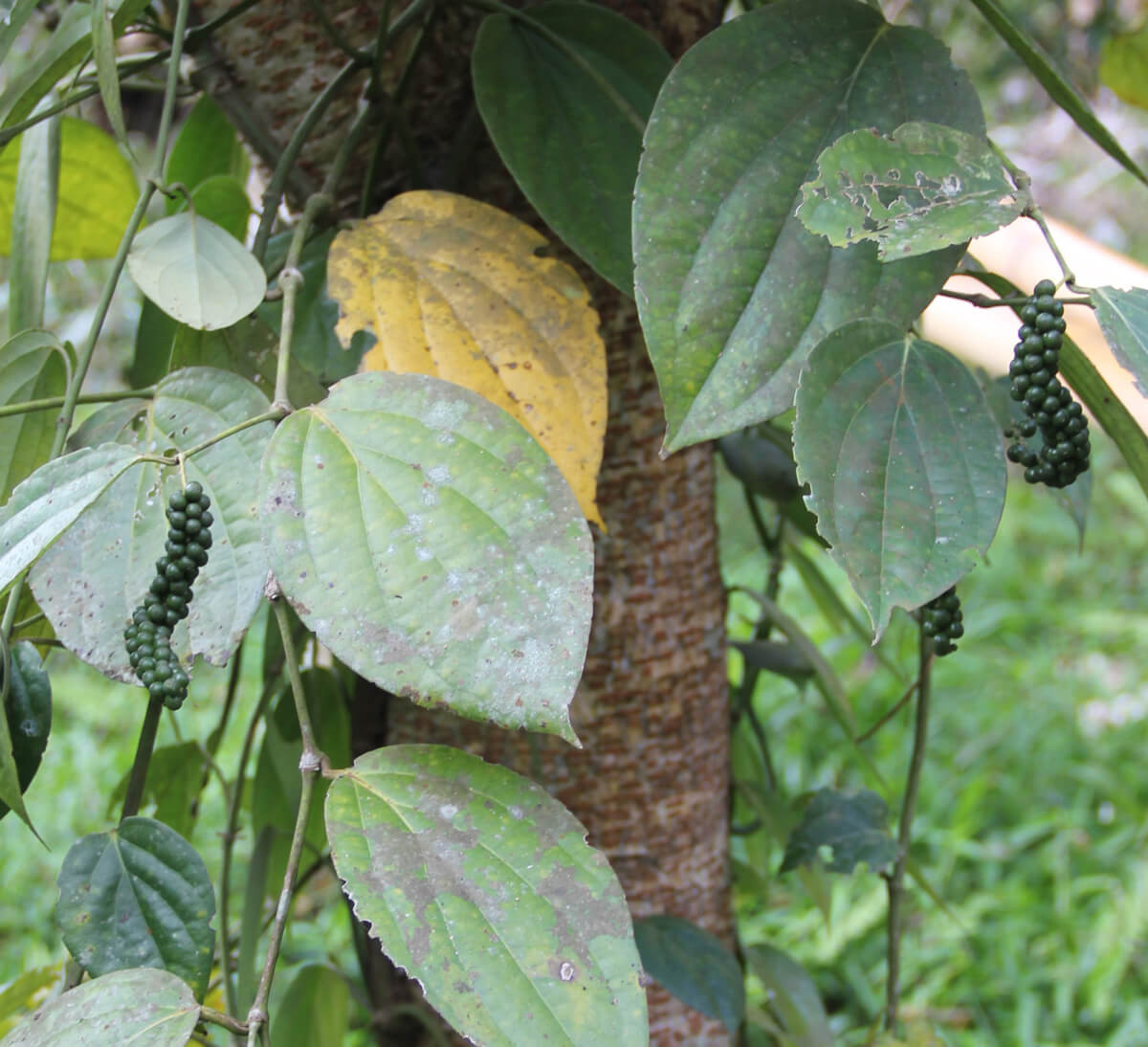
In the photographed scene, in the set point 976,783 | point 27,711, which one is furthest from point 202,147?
point 976,783

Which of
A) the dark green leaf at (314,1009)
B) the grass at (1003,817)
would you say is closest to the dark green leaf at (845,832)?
the grass at (1003,817)

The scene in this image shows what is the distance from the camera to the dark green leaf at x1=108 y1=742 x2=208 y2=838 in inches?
24.9

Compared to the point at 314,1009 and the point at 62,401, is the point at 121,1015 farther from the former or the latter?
the point at 314,1009

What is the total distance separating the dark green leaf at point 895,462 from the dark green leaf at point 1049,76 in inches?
5.0

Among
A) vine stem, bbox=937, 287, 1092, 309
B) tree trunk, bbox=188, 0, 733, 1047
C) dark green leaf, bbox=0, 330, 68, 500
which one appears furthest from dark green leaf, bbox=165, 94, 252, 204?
vine stem, bbox=937, 287, 1092, 309

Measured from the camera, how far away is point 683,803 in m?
0.64

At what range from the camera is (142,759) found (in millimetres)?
365

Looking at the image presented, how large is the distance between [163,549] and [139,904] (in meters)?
0.12

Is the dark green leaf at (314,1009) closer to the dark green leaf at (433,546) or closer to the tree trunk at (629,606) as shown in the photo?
the tree trunk at (629,606)

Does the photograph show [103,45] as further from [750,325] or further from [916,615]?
[916,615]

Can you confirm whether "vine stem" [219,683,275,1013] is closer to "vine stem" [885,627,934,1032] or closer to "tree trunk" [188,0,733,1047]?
"tree trunk" [188,0,733,1047]

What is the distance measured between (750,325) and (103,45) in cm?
24

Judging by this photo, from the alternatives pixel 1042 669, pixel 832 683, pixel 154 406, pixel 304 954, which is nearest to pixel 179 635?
pixel 154 406

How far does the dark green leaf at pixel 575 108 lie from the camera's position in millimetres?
446
